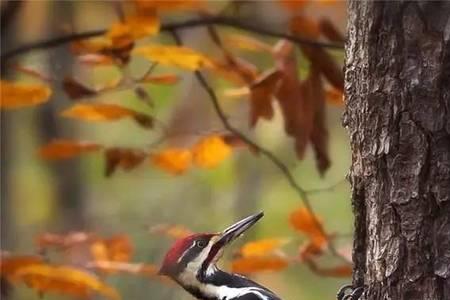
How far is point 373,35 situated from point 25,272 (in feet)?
4.03

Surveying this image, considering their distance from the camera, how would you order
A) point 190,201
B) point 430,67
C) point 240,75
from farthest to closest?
point 190,201 < point 240,75 < point 430,67

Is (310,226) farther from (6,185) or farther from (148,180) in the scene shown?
(148,180)

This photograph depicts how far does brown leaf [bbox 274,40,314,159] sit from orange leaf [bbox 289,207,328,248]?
23 centimetres

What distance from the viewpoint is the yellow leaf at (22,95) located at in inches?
110

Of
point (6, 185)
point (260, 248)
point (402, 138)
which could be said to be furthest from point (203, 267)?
point (6, 185)

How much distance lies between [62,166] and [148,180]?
1250mm

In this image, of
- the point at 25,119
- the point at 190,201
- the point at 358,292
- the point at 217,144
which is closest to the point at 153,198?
the point at 190,201

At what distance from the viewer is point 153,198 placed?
6078 mm

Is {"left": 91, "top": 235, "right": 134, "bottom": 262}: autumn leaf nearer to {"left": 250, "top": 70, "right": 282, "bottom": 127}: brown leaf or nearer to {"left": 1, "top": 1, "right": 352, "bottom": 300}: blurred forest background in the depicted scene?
{"left": 250, "top": 70, "right": 282, "bottom": 127}: brown leaf

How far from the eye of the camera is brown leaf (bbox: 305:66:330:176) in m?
2.89

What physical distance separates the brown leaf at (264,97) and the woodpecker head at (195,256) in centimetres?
26

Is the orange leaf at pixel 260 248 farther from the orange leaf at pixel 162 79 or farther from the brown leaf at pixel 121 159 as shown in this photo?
the orange leaf at pixel 162 79

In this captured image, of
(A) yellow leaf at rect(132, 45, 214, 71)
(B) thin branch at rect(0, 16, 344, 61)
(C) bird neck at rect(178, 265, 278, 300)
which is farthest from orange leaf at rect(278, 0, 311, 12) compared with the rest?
(C) bird neck at rect(178, 265, 278, 300)

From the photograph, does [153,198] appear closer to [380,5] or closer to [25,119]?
[25,119]
